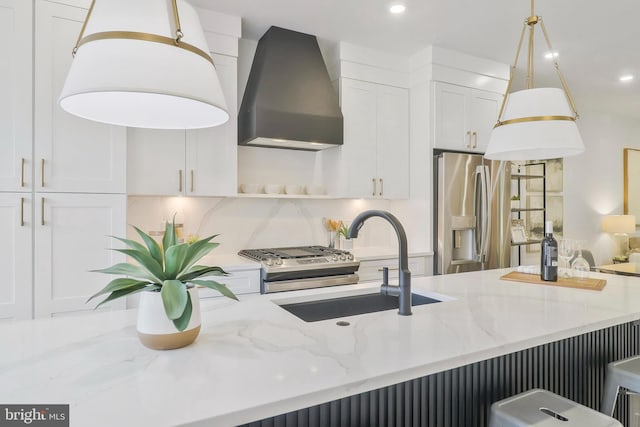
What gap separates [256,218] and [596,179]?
5.25 metres

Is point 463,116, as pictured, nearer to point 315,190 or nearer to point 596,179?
point 315,190

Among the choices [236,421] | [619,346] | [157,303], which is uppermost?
[157,303]

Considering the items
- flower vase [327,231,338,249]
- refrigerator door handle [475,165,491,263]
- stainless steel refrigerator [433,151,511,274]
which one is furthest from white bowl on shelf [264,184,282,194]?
refrigerator door handle [475,165,491,263]

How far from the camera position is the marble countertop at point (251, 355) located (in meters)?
0.83

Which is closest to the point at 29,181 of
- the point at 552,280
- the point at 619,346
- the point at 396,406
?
the point at 396,406

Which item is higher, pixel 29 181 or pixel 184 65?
pixel 184 65

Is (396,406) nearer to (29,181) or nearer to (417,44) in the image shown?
(29,181)

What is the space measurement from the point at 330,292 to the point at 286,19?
7.40 ft

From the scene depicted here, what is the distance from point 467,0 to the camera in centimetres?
280

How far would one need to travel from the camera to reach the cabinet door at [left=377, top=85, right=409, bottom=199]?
3756mm

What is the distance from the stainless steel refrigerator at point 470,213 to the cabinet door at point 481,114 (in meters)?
0.19

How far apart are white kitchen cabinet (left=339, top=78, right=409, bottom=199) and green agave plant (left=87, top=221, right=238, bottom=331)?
8.25 ft

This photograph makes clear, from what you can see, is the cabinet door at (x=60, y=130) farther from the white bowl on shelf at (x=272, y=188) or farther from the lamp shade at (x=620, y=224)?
the lamp shade at (x=620, y=224)

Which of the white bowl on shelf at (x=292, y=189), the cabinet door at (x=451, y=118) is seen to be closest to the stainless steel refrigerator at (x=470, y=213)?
the cabinet door at (x=451, y=118)
